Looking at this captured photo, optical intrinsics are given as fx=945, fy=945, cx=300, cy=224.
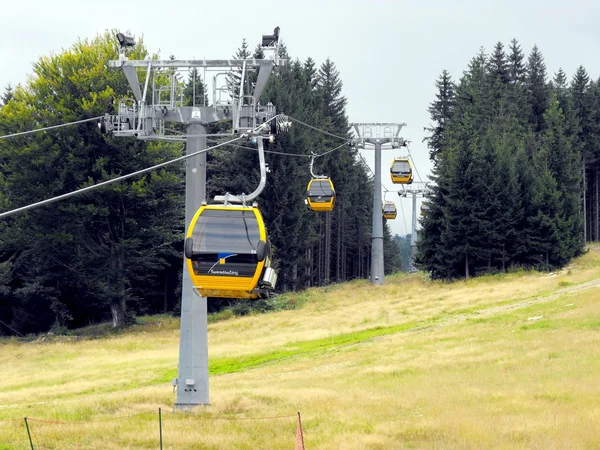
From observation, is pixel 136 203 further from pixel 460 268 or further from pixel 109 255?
pixel 460 268

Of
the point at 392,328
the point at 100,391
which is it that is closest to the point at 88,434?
the point at 100,391

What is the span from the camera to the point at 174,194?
189 ft

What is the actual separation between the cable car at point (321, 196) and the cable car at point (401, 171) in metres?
12.7

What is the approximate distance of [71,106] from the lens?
53.0 meters

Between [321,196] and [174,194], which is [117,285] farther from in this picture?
[321,196]

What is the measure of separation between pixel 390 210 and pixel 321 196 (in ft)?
103

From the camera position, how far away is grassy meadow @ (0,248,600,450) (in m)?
19.1

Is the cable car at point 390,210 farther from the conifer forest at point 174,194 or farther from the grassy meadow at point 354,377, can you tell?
the grassy meadow at point 354,377

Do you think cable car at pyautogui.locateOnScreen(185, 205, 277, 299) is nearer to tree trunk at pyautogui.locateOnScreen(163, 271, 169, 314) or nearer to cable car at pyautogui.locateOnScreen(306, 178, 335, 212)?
cable car at pyautogui.locateOnScreen(306, 178, 335, 212)

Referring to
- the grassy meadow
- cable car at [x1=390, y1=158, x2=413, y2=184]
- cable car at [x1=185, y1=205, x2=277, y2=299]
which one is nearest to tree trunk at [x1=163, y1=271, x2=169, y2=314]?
the grassy meadow

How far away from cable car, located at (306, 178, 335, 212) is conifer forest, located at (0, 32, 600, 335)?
3319 mm

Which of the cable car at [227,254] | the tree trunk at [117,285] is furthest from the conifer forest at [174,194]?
the cable car at [227,254]

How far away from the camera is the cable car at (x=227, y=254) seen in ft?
64.1

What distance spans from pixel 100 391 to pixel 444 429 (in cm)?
1557
